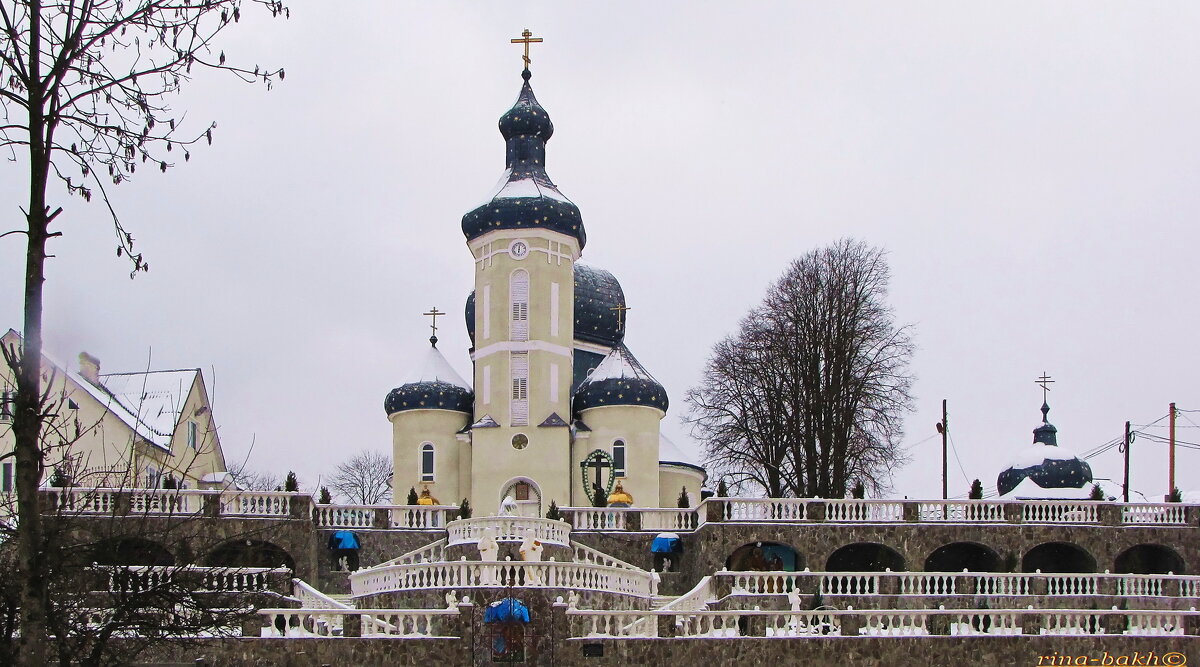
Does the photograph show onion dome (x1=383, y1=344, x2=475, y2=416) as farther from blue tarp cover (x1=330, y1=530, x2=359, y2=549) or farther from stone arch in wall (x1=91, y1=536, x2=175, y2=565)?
stone arch in wall (x1=91, y1=536, x2=175, y2=565)

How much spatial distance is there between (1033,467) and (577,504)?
15478 millimetres

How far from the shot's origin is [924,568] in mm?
38969

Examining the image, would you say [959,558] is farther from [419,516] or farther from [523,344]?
[523,344]

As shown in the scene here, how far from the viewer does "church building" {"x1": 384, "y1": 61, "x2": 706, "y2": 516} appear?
4678 cm

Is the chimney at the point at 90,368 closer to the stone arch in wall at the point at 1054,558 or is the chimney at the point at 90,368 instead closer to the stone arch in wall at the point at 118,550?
the stone arch in wall at the point at 1054,558

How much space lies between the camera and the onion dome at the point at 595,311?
5278 centimetres

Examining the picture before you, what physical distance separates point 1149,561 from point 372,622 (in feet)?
72.3

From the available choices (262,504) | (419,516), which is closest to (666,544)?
(419,516)

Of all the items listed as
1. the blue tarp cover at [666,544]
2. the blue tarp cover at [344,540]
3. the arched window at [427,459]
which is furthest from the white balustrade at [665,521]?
the arched window at [427,459]

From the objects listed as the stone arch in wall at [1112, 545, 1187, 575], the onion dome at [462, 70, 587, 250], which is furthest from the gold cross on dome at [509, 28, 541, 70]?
the stone arch in wall at [1112, 545, 1187, 575]

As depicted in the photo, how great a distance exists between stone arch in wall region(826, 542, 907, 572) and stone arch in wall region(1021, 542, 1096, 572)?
3776 mm

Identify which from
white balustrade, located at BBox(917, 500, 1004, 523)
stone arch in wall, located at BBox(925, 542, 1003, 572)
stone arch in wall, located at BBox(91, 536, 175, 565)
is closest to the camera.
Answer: stone arch in wall, located at BBox(91, 536, 175, 565)

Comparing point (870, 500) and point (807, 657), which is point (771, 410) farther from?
point (807, 657)

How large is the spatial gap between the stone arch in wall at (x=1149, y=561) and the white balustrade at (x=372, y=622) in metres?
18.8
